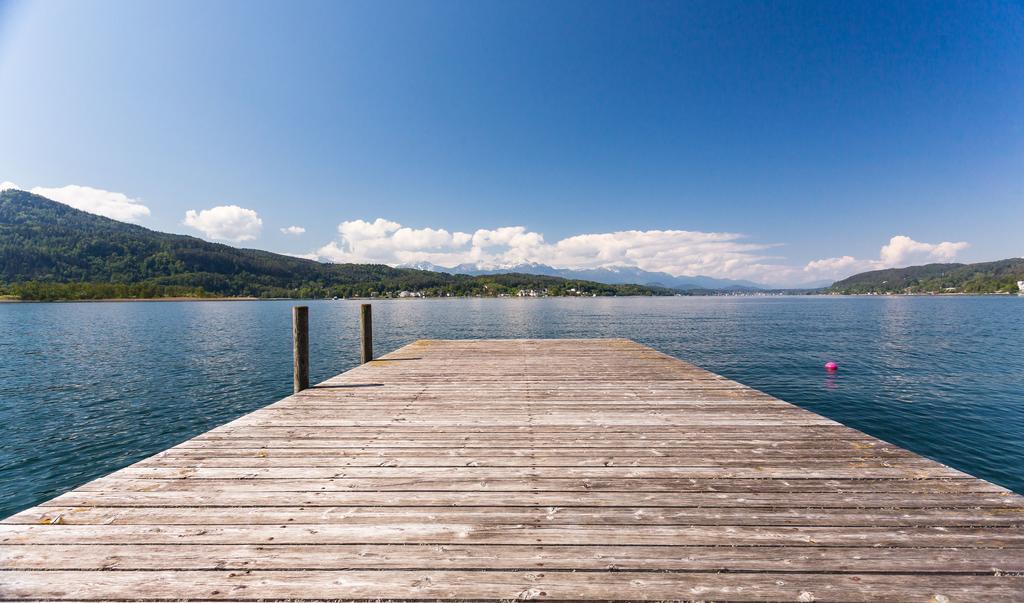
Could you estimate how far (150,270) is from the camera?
458 ft

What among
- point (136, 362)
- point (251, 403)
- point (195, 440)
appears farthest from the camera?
point (136, 362)

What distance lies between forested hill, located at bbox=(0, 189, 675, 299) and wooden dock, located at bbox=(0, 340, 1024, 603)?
160 m

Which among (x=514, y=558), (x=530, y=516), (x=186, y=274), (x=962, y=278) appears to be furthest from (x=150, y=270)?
(x=962, y=278)

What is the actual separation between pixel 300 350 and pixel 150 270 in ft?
598

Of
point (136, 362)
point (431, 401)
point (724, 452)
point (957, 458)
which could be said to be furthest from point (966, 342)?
point (136, 362)

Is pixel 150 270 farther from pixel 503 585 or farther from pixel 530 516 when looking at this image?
pixel 503 585

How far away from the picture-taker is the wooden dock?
251 centimetres

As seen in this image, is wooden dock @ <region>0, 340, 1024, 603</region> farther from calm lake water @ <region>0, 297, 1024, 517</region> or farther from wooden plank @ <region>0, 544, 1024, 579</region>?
calm lake water @ <region>0, 297, 1024, 517</region>

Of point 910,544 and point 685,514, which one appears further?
point 685,514

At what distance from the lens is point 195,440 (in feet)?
15.9

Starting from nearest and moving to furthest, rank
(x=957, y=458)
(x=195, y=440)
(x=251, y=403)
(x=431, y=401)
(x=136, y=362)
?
(x=195, y=440)
(x=431, y=401)
(x=957, y=458)
(x=251, y=403)
(x=136, y=362)

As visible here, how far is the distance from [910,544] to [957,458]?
11106 mm

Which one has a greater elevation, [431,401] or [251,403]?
[431,401]

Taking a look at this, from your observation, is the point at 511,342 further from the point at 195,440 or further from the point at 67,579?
the point at 67,579
